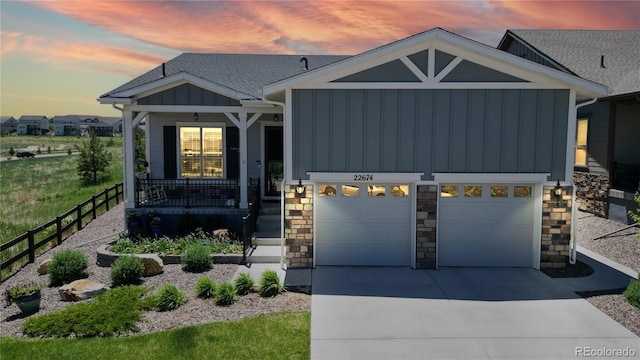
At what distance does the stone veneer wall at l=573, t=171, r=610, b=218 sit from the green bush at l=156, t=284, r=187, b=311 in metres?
12.9

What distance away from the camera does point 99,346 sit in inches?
255

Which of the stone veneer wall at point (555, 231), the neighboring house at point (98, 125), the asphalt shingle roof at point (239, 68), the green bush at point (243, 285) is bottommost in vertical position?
the green bush at point (243, 285)

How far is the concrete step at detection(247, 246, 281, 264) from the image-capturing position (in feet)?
35.2

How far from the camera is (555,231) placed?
409 inches

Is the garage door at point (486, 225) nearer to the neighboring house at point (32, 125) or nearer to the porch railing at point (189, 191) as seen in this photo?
the porch railing at point (189, 191)

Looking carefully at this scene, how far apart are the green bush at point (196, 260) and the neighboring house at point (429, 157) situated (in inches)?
71.2

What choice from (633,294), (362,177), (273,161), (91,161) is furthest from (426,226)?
(91,161)

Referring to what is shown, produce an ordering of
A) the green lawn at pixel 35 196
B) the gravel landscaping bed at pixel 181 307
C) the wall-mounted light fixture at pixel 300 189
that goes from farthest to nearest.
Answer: the green lawn at pixel 35 196 < the wall-mounted light fixture at pixel 300 189 < the gravel landscaping bed at pixel 181 307

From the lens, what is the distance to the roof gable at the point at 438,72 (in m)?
9.77

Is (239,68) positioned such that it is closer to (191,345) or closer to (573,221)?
(573,221)

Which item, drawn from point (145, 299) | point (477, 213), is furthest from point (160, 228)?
point (477, 213)

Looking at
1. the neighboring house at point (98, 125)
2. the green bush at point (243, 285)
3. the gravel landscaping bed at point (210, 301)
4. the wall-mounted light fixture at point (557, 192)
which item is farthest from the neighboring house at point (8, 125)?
the wall-mounted light fixture at point (557, 192)

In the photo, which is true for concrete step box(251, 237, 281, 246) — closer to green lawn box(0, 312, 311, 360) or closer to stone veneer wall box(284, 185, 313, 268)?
stone veneer wall box(284, 185, 313, 268)

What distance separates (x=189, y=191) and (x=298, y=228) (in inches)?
208
